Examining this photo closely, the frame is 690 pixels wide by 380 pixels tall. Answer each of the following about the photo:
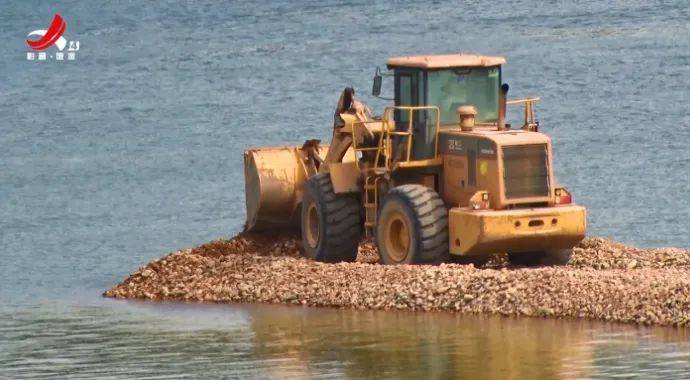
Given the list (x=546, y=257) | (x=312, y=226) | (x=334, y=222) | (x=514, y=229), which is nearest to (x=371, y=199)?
(x=334, y=222)

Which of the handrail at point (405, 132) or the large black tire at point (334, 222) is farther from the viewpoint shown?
the large black tire at point (334, 222)

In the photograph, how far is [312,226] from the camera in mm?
27250

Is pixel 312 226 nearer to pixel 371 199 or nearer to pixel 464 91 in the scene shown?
pixel 371 199

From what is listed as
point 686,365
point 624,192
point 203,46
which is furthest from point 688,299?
point 203,46

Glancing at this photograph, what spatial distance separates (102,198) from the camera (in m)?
37.2

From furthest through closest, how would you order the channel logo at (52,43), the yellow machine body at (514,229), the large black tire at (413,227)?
1. the channel logo at (52,43)
2. the large black tire at (413,227)
3. the yellow machine body at (514,229)

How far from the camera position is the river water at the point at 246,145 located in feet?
68.5

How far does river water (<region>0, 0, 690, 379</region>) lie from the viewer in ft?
68.5

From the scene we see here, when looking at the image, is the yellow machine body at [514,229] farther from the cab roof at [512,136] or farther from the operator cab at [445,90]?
the operator cab at [445,90]

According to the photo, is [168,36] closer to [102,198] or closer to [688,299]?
[102,198]

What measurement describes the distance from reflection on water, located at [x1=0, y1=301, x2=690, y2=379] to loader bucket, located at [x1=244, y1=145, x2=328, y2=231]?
11.4 feet

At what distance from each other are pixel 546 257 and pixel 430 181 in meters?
1.72

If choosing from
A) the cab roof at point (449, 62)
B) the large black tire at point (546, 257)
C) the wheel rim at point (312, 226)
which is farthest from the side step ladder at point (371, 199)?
the large black tire at point (546, 257)

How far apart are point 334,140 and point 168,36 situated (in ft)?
160
